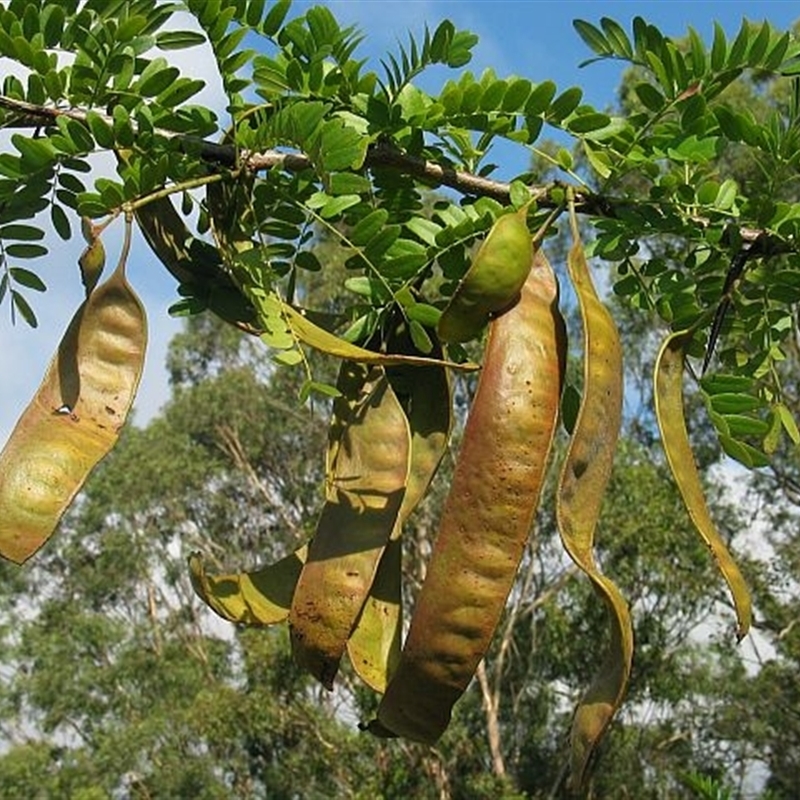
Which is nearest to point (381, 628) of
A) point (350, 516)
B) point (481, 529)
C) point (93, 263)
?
point (350, 516)

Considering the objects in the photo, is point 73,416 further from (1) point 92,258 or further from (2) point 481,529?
(2) point 481,529

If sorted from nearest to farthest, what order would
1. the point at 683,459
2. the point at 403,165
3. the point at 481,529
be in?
the point at 481,529
the point at 683,459
the point at 403,165

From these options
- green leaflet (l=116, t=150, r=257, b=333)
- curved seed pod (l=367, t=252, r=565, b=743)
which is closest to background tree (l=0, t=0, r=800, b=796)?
green leaflet (l=116, t=150, r=257, b=333)

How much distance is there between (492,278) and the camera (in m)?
0.75

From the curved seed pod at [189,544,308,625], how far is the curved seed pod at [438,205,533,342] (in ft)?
0.74

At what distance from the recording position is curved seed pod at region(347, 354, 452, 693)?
845 millimetres

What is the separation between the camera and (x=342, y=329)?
1011 millimetres

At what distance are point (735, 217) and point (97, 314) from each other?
0.47 metres

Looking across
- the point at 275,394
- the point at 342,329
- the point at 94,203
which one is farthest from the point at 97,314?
the point at 275,394

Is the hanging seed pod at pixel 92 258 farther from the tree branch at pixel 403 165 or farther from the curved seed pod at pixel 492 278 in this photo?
the curved seed pod at pixel 492 278

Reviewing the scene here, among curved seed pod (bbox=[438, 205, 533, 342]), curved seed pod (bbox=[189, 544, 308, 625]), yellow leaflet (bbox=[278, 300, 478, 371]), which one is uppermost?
curved seed pod (bbox=[438, 205, 533, 342])

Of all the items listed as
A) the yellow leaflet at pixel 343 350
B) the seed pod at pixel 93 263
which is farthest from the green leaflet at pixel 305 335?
the seed pod at pixel 93 263

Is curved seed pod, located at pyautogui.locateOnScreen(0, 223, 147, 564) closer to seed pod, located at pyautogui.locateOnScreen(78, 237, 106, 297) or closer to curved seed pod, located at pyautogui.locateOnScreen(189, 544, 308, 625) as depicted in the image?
seed pod, located at pyautogui.locateOnScreen(78, 237, 106, 297)

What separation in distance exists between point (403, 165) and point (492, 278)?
20 cm
